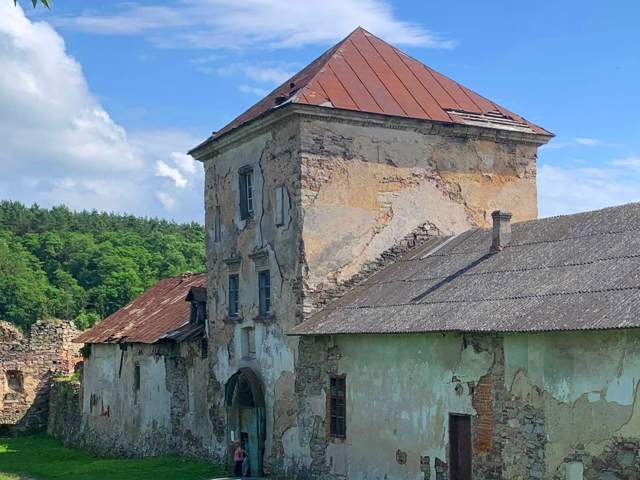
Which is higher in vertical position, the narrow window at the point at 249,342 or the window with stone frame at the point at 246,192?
the window with stone frame at the point at 246,192

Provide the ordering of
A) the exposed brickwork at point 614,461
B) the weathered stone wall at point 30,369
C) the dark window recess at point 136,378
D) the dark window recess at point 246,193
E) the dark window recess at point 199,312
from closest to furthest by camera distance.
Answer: the exposed brickwork at point 614,461 < the dark window recess at point 246,193 < the dark window recess at point 199,312 < the dark window recess at point 136,378 < the weathered stone wall at point 30,369

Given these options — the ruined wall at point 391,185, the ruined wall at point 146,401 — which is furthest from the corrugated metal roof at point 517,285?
the ruined wall at point 146,401

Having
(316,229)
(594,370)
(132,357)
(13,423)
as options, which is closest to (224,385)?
(316,229)

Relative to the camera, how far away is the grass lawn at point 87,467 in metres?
20.9

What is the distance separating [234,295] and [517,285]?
8.80 metres

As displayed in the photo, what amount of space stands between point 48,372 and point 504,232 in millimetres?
22945

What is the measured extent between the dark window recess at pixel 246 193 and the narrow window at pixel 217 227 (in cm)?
127

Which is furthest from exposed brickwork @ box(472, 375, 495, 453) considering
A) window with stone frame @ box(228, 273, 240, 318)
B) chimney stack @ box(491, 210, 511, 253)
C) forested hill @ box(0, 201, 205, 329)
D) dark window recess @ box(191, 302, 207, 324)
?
forested hill @ box(0, 201, 205, 329)

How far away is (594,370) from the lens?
12.1 m

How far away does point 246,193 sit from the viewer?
840 inches

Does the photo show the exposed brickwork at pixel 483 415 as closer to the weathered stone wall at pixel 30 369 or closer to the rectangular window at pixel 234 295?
the rectangular window at pixel 234 295

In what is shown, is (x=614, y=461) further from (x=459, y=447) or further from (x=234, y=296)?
(x=234, y=296)

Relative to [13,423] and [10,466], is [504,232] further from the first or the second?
[13,423]

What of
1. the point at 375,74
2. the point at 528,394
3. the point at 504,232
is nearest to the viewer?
the point at 528,394
